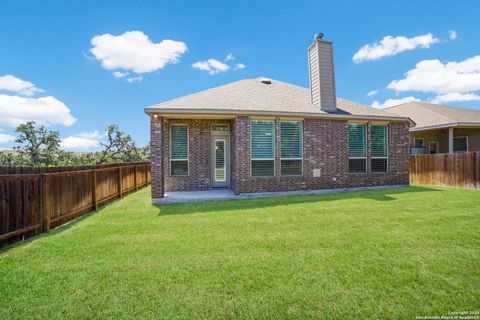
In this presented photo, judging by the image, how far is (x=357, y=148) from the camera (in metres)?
9.84

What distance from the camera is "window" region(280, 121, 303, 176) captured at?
352 inches

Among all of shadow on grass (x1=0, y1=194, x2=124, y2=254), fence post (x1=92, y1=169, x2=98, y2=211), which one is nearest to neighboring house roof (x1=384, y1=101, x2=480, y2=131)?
fence post (x1=92, y1=169, x2=98, y2=211)

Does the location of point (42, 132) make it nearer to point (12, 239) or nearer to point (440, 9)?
point (12, 239)

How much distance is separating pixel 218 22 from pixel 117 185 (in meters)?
9.92

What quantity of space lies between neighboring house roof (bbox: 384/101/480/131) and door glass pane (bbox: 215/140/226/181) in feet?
43.9

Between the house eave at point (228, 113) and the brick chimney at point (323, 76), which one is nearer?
the house eave at point (228, 113)

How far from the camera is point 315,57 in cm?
1027

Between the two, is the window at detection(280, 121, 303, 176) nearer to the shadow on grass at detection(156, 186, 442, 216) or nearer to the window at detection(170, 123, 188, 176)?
the shadow on grass at detection(156, 186, 442, 216)

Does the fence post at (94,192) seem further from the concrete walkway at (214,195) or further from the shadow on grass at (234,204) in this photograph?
the shadow on grass at (234,204)

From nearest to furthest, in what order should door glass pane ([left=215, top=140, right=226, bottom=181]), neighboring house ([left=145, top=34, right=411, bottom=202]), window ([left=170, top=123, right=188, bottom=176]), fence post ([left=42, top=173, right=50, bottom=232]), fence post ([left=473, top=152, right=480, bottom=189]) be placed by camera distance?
fence post ([left=42, top=173, right=50, bottom=232]) < neighboring house ([left=145, top=34, right=411, bottom=202]) < window ([left=170, top=123, right=188, bottom=176]) < door glass pane ([left=215, top=140, right=226, bottom=181]) < fence post ([left=473, top=152, right=480, bottom=189])

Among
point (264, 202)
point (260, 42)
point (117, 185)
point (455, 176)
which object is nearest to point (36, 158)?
point (117, 185)

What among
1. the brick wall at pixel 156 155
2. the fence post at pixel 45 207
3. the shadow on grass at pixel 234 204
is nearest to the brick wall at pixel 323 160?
the shadow on grass at pixel 234 204

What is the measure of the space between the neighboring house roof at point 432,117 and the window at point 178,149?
49.0ft

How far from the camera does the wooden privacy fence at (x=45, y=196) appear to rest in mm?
4313
